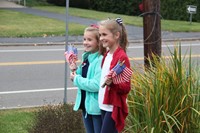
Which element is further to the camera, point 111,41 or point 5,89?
point 5,89

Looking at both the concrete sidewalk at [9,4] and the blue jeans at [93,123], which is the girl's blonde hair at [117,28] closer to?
the blue jeans at [93,123]

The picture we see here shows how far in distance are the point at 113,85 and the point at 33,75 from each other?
6693 millimetres

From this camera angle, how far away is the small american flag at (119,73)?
3816 mm

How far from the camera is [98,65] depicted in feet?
14.0

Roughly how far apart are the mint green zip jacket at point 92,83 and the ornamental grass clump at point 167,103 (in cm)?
72

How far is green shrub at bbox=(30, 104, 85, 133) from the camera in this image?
5.23 meters

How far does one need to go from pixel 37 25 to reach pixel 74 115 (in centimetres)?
1468

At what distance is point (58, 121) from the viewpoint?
529 centimetres

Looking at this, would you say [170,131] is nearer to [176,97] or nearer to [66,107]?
[176,97]

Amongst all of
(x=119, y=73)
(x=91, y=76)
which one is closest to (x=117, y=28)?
(x=119, y=73)

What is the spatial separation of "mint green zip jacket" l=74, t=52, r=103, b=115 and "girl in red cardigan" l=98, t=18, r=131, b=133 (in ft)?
0.36

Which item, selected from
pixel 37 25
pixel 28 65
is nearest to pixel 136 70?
pixel 28 65

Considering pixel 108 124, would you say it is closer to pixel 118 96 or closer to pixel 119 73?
pixel 118 96

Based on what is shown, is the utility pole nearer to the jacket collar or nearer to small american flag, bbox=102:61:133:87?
the jacket collar
